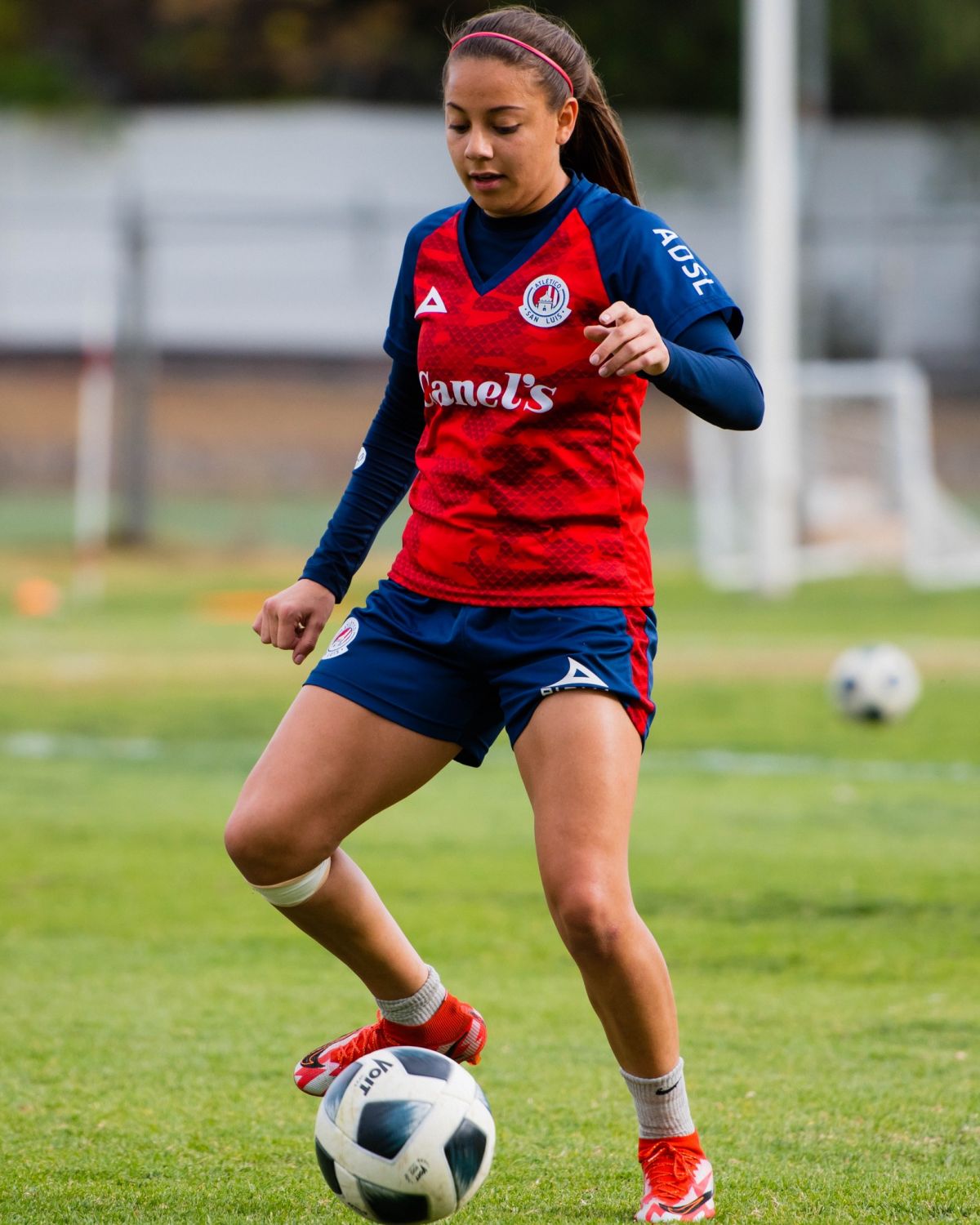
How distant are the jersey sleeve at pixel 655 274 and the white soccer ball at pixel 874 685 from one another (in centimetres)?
569

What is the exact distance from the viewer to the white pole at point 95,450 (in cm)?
1998

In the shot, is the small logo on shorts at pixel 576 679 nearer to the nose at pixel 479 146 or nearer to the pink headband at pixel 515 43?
the nose at pixel 479 146

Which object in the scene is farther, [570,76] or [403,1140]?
[570,76]

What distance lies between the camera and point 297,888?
12.1 ft

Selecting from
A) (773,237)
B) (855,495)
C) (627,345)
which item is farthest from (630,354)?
(855,495)

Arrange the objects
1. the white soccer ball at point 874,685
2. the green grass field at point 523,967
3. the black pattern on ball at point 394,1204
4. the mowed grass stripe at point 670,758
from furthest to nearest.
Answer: the white soccer ball at point 874,685 → the mowed grass stripe at point 670,758 → the green grass field at point 523,967 → the black pattern on ball at point 394,1204

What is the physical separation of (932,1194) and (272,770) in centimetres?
145

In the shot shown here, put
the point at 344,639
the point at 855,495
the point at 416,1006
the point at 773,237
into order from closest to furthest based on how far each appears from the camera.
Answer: the point at 344,639 → the point at 416,1006 → the point at 773,237 → the point at 855,495

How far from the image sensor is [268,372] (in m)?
31.0

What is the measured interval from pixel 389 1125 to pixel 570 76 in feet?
6.50

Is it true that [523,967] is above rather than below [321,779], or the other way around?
below

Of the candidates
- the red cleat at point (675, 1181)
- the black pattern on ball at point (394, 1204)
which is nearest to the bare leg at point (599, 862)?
the red cleat at point (675, 1181)

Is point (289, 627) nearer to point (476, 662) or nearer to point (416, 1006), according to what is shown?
point (476, 662)

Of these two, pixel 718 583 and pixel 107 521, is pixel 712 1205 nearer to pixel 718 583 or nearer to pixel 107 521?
pixel 718 583
